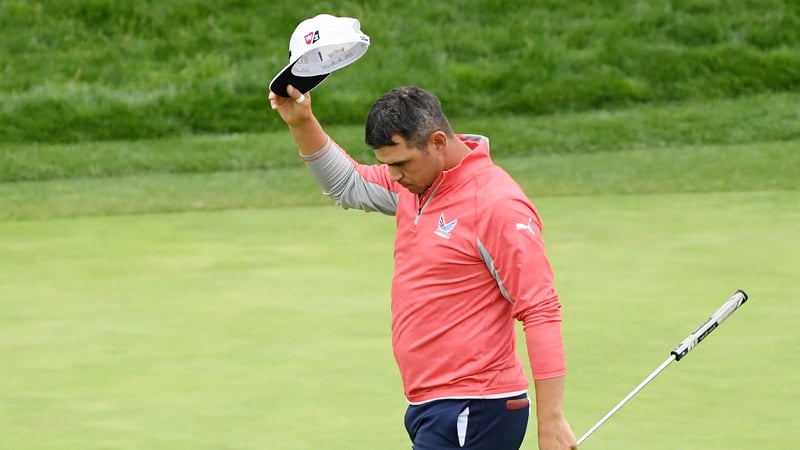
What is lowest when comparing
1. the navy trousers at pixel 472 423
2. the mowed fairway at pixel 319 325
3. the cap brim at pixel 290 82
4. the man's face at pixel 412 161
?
the mowed fairway at pixel 319 325

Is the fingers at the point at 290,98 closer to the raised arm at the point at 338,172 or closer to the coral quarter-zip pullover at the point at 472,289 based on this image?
the raised arm at the point at 338,172

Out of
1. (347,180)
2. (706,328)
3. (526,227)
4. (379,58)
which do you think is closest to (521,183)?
(379,58)

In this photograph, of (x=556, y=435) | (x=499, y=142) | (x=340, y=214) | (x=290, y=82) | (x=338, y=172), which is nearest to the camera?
(x=556, y=435)

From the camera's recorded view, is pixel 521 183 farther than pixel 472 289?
Yes

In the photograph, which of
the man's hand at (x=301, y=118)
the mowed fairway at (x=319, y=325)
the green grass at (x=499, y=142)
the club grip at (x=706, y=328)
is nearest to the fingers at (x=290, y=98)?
the man's hand at (x=301, y=118)

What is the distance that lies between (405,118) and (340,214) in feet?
26.4

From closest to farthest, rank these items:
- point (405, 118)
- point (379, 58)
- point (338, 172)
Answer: point (405, 118), point (338, 172), point (379, 58)

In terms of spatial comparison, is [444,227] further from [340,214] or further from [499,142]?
[499,142]

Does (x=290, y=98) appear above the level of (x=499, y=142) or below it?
above

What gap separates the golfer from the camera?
4535 mm

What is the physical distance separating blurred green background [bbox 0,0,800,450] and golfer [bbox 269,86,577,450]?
217 cm

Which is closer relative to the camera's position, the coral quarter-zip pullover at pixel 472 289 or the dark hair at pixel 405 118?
the coral quarter-zip pullover at pixel 472 289

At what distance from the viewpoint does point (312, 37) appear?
4980 mm

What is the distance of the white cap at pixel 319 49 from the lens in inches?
196
